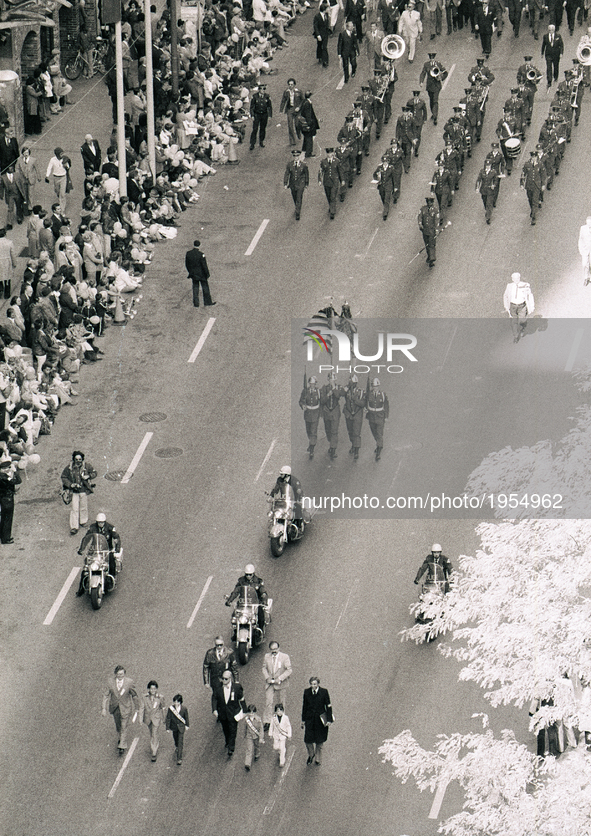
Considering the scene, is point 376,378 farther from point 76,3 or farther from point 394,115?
point 76,3

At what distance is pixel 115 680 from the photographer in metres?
32.1

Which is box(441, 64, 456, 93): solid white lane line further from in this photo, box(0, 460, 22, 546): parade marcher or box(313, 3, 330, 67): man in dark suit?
box(0, 460, 22, 546): parade marcher

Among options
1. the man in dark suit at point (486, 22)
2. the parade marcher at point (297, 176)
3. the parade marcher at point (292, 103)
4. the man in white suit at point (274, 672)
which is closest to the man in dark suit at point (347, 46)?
the parade marcher at point (292, 103)

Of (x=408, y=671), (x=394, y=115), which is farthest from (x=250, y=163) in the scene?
(x=408, y=671)

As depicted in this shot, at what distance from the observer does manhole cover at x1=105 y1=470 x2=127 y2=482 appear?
3903 cm

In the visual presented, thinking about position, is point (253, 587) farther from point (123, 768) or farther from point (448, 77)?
point (448, 77)

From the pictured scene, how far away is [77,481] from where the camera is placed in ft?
121

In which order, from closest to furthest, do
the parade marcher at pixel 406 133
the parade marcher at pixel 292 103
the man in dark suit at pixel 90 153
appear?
the man in dark suit at pixel 90 153
the parade marcher at pixel 406 133
the parade marcher at pixel 292 103

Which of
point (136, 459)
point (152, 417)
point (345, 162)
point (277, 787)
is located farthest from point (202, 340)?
point (277, 787)

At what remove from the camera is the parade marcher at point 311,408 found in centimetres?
3928

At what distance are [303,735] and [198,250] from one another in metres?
14.7

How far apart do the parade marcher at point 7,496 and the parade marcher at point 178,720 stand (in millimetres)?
6284

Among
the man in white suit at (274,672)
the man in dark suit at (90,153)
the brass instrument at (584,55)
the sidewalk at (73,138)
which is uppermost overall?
the brass instrument at (584,55)

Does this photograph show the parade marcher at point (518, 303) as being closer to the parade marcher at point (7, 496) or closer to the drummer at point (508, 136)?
the drummer at point (508, 136)
